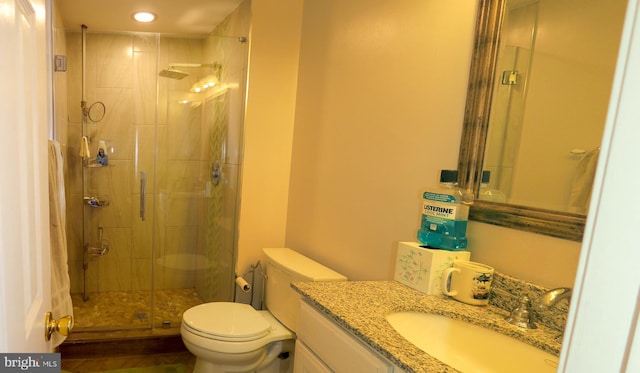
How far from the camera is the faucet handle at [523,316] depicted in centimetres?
90

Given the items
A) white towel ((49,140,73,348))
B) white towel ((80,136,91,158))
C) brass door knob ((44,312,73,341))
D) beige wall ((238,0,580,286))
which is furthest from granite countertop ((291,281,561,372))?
white towel ((80,136,91,158))

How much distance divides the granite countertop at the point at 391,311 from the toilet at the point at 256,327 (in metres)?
0.50

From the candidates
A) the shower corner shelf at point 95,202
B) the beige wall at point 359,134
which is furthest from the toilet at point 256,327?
the shower corner shelf at point 95,202

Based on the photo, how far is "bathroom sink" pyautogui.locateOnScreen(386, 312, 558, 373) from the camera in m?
0.85

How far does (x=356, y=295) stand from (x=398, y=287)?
0.18 m

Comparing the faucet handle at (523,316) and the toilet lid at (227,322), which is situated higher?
the faucet handle at (523,316)

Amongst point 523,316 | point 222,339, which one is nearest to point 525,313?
point 523,316

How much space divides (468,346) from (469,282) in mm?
175

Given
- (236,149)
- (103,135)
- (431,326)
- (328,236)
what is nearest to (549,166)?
(431,326)

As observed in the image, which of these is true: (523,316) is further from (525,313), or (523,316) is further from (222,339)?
(222,339)

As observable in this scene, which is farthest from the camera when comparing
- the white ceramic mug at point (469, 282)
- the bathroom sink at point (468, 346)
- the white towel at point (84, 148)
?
the white towel at point (84, 148)

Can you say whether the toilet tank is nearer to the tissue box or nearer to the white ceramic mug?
the tissue box

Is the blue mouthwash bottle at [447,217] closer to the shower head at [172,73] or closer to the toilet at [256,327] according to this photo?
the toilet at [256,327]

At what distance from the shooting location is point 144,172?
9.47ft
